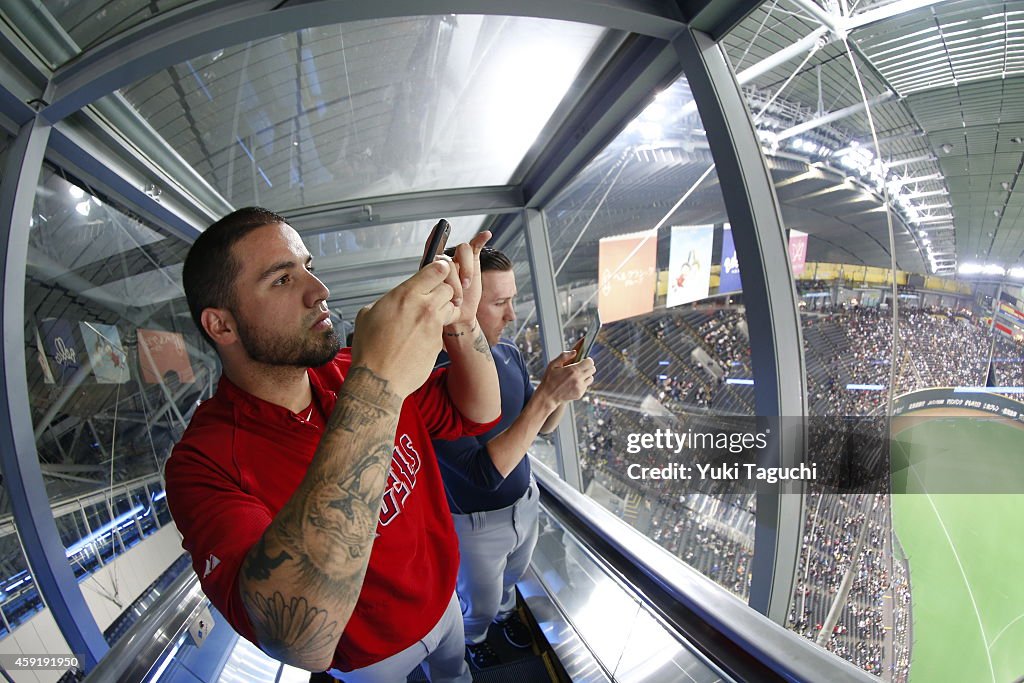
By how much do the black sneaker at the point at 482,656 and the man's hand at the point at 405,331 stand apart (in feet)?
5.17

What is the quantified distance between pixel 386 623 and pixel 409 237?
135 inches

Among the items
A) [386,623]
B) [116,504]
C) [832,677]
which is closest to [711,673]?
[832,677]

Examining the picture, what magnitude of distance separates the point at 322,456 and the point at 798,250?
1.54 m

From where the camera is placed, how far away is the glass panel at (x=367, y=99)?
1.76 metres

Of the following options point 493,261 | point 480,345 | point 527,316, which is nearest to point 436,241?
point 480,345

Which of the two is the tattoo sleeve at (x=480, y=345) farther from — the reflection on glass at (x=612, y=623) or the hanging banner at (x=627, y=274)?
the hanging banner at (x=627, y=274)

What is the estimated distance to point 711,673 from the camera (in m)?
1.15

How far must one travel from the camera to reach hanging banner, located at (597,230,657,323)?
2.79 metres

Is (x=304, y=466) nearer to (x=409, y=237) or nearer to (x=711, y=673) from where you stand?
(x=711, y=673)

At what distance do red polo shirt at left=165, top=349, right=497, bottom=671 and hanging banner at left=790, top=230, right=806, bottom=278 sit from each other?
1.10 m

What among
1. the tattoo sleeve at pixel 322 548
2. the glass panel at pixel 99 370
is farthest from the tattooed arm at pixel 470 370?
the glass panel at pixel 99 370

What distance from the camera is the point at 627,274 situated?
2.94 metres

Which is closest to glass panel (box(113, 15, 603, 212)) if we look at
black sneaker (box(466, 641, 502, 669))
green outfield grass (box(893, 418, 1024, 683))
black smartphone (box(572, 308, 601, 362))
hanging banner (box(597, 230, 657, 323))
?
hanging banner (box(597, 230, 657, 323))

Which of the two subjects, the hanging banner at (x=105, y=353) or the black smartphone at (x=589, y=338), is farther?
the hanging banner at (x=105, y=353)
